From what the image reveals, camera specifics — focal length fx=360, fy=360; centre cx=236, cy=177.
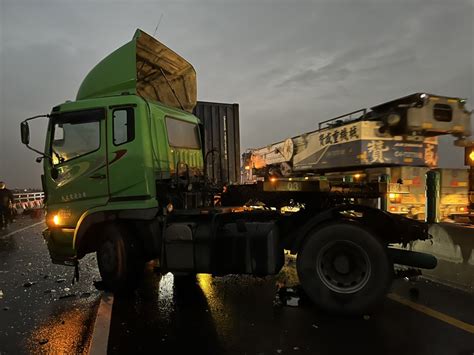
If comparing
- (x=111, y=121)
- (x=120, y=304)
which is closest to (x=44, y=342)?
(x=120, y=304)

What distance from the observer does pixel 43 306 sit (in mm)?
4840

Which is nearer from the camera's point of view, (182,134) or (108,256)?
(108,256)

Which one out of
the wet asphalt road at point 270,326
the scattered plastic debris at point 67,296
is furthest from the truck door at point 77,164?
the wet asphalt road at point 270,326

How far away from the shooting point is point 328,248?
14.3 feet

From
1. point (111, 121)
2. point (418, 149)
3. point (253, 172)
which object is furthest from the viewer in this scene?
point (253, 172)

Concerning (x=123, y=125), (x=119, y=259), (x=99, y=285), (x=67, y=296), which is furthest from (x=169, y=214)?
(x=67, y=296)

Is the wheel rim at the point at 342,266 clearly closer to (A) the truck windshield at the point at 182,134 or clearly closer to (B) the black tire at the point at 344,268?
(B) the black tire at the point at 344,268

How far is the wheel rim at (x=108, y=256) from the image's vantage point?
5.10 metres

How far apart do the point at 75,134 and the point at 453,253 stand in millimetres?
5827

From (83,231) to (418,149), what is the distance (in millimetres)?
9418

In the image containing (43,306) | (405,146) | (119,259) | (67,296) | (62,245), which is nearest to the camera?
(43,306)

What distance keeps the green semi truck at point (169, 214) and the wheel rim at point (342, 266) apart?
1cm

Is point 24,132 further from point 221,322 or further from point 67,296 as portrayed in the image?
point 221,322

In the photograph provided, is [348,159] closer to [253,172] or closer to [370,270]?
[370,270]
